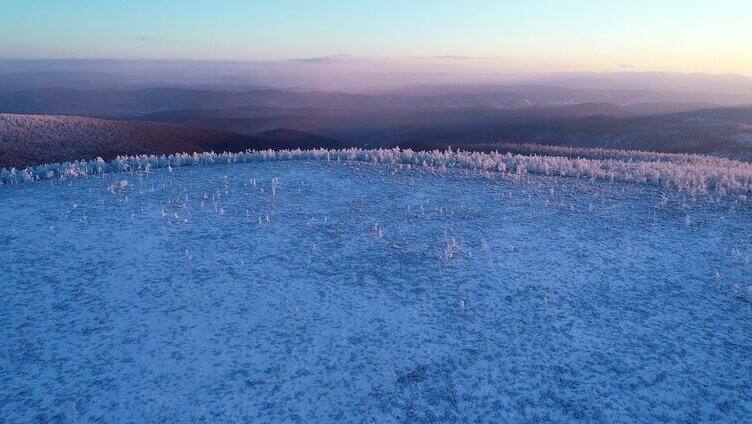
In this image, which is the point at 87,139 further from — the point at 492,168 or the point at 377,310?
the point at 377,310

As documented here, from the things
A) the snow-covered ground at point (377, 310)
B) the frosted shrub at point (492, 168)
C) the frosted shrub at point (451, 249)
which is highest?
the frosted shrub at point (492, 168)

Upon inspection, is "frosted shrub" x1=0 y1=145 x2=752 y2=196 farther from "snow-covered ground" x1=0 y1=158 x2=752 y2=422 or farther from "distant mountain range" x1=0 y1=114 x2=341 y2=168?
"distant mountain range" x1=0 y1=114 x2=341 y2=168

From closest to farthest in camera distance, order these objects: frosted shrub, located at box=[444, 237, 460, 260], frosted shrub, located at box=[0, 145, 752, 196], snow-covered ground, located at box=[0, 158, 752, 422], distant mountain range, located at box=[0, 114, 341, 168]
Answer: snow-covered ground, located at box=[0, 158, 752, 422], frosted shrub, located at box=[444, 237, 460, 260], frosted shrub, located at box=[0, 145, 752, 196], distant mountain range, located at box=[0, 114, 341, 168]

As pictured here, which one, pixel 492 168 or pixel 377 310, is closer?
pixel 377 310

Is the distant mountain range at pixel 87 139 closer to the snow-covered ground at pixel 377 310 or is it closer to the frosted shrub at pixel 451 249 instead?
the snow-covered ground at pixel 377 310

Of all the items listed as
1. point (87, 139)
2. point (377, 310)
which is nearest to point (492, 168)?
point (377, 310)

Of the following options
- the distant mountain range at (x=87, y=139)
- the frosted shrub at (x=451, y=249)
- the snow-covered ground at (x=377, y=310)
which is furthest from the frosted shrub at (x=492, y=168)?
the distant mountain range at (x=87, y=139)

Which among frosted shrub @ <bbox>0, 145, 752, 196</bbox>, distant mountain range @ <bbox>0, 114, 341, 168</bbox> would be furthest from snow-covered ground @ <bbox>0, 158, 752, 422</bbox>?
distant mountain range @ <bbox>0, 114, 341, 168</bbox>

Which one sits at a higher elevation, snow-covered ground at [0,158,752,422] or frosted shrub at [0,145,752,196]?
frosted shrub at [0,145,752,196]

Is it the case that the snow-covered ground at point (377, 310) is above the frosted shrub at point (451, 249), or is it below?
below
